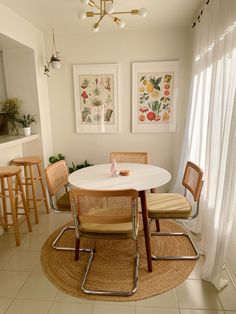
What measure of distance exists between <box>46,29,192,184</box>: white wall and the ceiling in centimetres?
14

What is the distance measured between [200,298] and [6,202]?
2316mm

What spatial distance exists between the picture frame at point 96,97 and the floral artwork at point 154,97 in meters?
0.36

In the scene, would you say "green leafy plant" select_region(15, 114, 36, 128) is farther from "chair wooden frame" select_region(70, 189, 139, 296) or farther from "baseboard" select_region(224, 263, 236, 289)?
"baseboard" select_region(224, 263, 236, 289)

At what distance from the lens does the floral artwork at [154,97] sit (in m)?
3.29

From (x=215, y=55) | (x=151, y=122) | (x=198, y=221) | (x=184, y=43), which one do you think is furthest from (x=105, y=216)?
(x=184, y=43)

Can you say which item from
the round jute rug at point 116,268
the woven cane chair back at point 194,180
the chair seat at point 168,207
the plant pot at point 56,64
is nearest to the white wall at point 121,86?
the plant pot at point 56,64

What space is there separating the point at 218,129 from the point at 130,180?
0.86m

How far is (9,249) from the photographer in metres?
2.44

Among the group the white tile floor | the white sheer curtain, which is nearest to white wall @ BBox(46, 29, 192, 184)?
the white sheer curtain

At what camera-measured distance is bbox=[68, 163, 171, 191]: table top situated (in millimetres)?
2002

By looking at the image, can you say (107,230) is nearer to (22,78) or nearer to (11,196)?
(11,196)

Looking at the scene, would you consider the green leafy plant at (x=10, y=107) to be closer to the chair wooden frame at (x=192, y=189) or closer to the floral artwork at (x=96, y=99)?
the floral artwork at (x=96, y=99)

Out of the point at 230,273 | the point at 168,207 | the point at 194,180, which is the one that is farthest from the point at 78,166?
the point at 230,273

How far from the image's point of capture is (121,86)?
3.36 m
